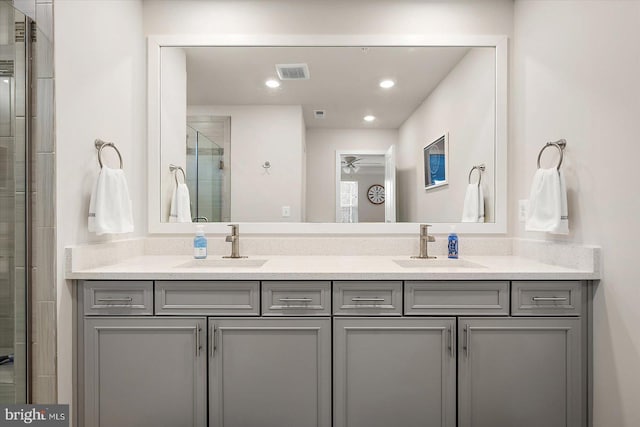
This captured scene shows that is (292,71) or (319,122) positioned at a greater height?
(292,71)

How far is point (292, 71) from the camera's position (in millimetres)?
2215

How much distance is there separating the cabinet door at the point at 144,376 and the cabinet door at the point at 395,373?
0.60m

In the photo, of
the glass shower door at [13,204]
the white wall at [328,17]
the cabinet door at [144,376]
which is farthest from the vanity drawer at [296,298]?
the white wall at [328,17]

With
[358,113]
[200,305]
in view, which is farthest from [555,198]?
[200,305]

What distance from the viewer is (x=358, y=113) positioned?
223 cm

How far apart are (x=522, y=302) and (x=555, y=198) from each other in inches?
19.5

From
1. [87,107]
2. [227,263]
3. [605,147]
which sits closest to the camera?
[605,147]

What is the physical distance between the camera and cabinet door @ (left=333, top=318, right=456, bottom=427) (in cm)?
160

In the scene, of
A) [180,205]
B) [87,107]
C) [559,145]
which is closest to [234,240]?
[180,205]

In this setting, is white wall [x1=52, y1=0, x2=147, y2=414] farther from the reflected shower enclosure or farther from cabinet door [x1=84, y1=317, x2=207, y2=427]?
the reflected shower enclosure

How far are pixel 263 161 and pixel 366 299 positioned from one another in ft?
3.47

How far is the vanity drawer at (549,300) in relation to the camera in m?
1.62

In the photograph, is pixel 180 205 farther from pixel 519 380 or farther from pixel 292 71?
pixel 519 380

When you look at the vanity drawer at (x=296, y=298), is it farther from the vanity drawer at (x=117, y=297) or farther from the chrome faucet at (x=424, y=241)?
the chrome faucet at (x=424, y=241)
